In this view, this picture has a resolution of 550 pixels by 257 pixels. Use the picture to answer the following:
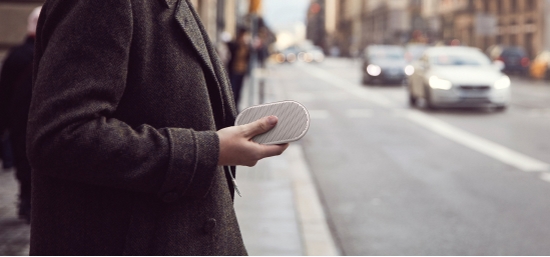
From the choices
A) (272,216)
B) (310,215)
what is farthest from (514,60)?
(272,216)

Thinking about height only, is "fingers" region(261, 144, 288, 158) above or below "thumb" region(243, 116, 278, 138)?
below

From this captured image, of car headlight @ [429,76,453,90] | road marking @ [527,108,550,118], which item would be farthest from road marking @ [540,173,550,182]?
car headlight @ [429,76,453,90]

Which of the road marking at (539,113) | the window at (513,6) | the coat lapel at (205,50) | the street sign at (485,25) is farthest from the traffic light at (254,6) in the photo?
the window at (513,6)

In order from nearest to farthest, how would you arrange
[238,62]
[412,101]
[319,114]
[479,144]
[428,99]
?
[479,144] → [238,62] → [319,114] → [428,99] → [412,101]

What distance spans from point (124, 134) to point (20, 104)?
4.37 meters

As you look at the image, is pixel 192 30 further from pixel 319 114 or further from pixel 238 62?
pixel 319 114

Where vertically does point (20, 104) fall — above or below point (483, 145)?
above

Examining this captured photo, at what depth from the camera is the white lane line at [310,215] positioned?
519 cm

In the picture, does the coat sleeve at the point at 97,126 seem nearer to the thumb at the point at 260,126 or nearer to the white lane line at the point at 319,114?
the thumb at the point at 260,126

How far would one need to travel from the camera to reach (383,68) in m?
28.3

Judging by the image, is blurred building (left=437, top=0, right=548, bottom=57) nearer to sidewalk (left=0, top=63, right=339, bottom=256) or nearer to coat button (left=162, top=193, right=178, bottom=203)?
sidewalk (left=0, top=63, right=339, bottom=256)

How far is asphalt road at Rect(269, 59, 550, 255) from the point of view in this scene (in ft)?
18.4

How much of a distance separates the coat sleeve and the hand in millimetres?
29

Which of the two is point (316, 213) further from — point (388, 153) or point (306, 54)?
point (306, 54)
